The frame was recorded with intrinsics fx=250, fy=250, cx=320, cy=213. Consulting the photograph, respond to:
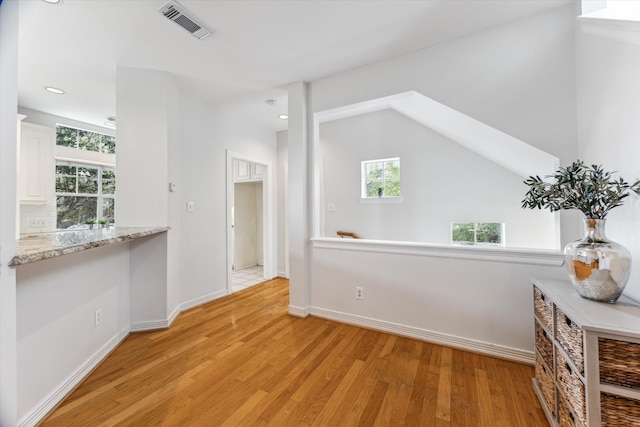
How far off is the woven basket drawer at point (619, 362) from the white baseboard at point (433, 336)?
1.10 meters

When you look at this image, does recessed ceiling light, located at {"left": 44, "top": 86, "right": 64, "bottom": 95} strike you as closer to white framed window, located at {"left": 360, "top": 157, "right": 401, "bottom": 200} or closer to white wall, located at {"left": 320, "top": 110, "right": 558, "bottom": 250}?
white wall, located at {"left": 320, "top": 110, "right": 558, "bottom": 250}

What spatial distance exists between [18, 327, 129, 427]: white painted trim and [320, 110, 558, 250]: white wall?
3435 mm

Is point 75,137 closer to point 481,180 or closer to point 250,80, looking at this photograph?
point 250,80

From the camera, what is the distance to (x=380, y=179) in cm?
445

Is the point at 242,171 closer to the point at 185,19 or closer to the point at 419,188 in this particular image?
the point at 185,19

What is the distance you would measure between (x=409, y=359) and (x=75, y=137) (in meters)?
5.78

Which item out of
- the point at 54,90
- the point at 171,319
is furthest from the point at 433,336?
the point at 54,90

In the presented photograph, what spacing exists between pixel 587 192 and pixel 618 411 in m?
0.97

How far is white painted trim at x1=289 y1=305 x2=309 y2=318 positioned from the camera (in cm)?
290

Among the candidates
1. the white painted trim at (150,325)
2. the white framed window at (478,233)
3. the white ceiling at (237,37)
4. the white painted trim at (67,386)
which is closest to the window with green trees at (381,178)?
the white framed window at (478,233)

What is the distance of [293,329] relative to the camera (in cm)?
259

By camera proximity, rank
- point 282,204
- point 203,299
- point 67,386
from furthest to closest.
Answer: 1. point 282,204
2. point 203,299
3. point 67,386

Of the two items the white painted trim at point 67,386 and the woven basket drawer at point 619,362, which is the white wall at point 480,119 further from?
the white painted trim at point 67,386

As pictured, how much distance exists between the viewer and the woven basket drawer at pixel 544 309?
4.66 ft
